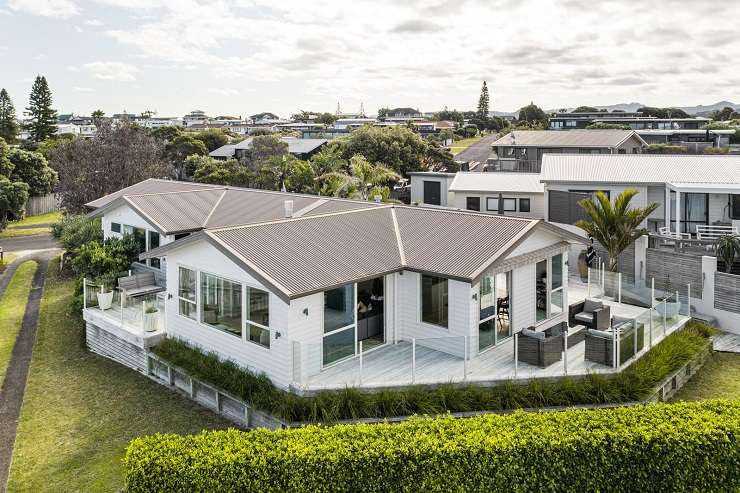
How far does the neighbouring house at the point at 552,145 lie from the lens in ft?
157

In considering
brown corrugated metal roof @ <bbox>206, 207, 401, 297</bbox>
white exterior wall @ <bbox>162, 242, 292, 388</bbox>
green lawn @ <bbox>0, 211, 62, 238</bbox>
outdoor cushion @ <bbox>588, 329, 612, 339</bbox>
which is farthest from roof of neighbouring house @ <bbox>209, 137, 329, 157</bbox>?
outdoor cushion @ <bbox>588, 329, 612, 339</bbox>

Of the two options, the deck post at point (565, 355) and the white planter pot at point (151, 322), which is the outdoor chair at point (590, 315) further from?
the white planter pot at point (151, 322)

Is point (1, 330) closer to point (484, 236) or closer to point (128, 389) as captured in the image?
point (128, 389)

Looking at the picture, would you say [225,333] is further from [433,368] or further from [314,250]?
[433,368]

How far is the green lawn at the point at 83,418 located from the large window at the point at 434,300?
5651mm

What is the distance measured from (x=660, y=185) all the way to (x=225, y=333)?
20649mm

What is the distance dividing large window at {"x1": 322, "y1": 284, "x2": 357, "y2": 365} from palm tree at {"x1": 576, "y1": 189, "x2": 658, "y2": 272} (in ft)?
40.3

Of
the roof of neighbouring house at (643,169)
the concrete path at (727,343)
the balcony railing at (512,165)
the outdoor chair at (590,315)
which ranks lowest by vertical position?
the concrete path at (727,343)

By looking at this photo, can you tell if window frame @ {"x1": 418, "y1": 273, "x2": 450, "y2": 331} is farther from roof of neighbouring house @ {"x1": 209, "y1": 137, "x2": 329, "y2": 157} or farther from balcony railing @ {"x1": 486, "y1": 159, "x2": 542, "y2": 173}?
roof of neighbouring house @ {"x1": 209, "y1": 137, "x2": 329, "y2": 157}

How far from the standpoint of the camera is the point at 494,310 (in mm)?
15492

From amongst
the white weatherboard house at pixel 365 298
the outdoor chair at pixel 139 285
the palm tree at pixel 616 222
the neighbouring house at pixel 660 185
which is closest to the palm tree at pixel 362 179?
the neighbouring house at pixel 660 185

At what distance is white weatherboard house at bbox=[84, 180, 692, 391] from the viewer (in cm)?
1365

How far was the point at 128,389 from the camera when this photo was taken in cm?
1672

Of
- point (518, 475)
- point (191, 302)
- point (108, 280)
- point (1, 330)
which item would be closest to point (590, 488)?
point (518, 475)
